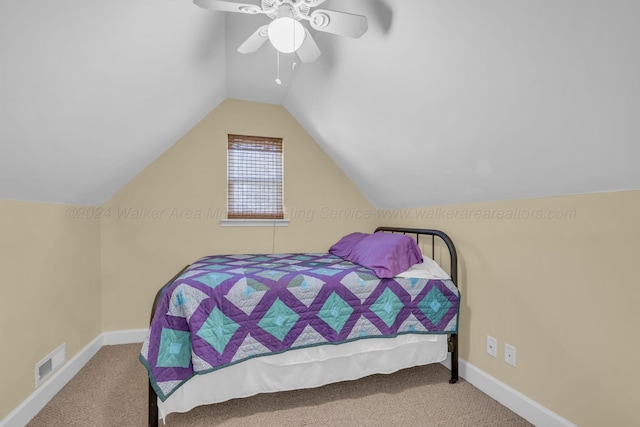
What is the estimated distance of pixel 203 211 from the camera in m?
2.99

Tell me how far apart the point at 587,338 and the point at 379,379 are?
1.20 meters

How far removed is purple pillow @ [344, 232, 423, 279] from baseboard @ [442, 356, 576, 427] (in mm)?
807

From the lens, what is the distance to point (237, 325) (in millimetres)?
1637

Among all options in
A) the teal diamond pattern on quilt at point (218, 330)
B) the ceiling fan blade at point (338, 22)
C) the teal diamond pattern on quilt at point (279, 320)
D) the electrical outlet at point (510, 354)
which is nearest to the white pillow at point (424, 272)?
the electrical outlet at point (510, 354)

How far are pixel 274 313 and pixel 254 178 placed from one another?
1.80 metres

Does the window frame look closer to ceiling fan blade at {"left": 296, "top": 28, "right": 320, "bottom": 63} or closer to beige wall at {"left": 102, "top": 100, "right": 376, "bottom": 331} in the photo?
beige wall at {"left": 102, "top": 100, "right": 376, "bottom": 331}

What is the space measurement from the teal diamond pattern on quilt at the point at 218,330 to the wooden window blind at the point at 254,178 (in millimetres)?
1625

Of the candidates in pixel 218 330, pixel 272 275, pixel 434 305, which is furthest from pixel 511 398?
pixel 218 330

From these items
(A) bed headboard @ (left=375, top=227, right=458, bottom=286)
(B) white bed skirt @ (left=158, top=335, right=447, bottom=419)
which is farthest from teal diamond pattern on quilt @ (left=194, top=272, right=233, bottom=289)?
(A) bed headboard @ (left=375, top=227, right=458, bottom=286)

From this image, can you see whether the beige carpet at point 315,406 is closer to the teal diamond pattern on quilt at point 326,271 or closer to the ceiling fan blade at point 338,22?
the teal diamond pattern on quilt at point 326,271

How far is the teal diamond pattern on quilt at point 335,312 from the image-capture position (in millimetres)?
1798

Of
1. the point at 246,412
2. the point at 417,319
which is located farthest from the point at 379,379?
the point at 246,412

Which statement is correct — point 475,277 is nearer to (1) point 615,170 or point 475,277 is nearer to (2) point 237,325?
(1) point 615,170

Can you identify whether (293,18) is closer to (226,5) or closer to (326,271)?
(226,5)
